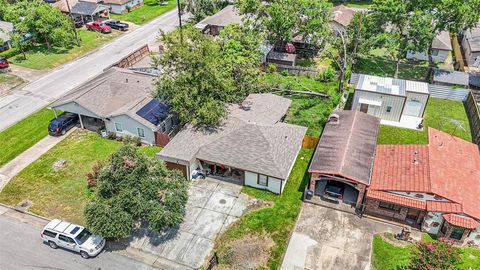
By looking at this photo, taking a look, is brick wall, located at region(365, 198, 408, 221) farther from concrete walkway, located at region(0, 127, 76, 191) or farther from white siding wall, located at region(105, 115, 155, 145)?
concrete walkway, located at region(0, 127, 76, 191)

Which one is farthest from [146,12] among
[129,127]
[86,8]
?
[129,127]

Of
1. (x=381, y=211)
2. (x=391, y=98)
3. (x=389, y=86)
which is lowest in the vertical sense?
(x=381, y=211)

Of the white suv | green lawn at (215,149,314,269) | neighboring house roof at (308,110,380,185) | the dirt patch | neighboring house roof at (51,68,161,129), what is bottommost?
the dirt patch

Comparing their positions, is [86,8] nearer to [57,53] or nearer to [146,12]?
[146,12]

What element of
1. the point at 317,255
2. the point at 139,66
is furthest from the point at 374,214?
the point at 139,66

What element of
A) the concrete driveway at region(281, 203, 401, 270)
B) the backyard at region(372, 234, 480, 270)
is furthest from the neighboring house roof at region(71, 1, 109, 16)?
the backyard at region(372, 234, 480, 270)

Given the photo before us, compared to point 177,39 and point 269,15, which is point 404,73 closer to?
point 269,15
